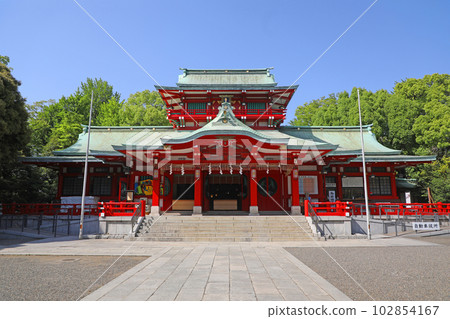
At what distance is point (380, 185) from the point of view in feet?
75.9

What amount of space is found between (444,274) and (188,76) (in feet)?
89.4

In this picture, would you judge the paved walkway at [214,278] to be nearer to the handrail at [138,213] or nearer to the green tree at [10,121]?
the handrail at [138,213]

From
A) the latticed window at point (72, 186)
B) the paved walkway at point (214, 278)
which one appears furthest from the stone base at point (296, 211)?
the latticed window at point (72, 186)

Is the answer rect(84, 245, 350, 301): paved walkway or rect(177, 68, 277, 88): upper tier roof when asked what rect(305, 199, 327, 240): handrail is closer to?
rect(84, 245, 350, 301): paved walkway

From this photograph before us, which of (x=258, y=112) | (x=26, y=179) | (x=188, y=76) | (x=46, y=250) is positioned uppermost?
(x=188, y=76)

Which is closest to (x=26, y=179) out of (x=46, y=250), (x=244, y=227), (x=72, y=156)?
(x=72, y=156)

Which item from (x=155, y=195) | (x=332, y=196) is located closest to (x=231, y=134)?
(x=155, y=195)

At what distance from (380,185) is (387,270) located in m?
17.6

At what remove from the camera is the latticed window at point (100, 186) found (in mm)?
22797

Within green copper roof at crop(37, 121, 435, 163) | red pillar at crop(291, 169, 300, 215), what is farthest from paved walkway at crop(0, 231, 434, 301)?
green copper roof at crop(37, 121, 435, 163)

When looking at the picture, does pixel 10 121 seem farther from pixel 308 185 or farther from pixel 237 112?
pixel 308 185

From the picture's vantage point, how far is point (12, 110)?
17.6 m

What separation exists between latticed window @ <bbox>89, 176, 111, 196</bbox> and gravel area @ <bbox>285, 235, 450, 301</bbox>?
56.2ft
